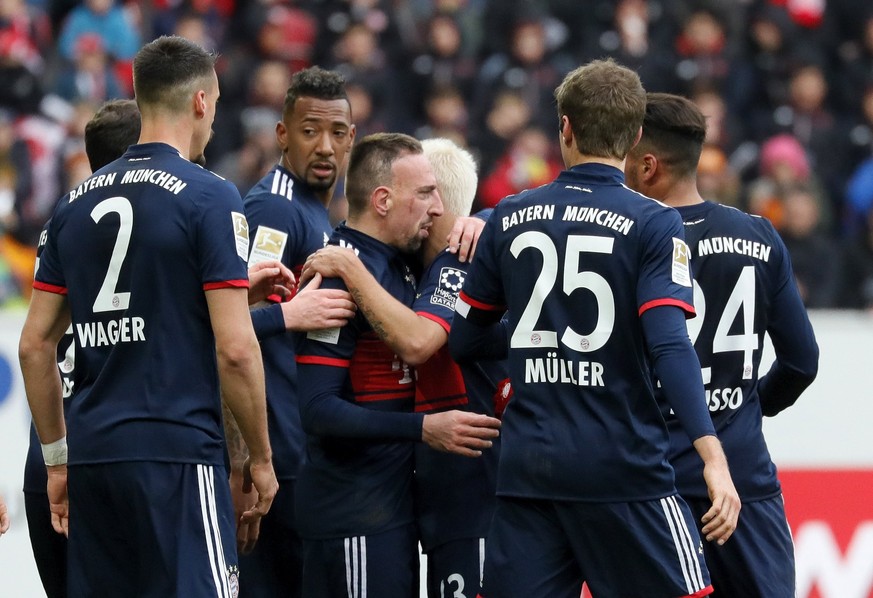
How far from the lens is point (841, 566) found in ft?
26.2

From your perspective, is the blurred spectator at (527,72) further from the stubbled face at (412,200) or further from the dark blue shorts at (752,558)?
the dark blue shorts at (752,558)

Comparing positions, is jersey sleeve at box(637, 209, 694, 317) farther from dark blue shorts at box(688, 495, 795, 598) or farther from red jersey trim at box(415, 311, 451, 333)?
dark blue shorts at box(688, 495, 795, 598)

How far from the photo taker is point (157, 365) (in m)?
4.65

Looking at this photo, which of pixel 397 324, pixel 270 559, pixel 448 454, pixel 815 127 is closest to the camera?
pixel 397 324

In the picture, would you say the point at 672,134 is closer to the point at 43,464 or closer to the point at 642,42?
the point at 43,464

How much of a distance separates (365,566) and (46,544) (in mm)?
1383

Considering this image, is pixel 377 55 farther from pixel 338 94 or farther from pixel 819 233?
pixel 338 94

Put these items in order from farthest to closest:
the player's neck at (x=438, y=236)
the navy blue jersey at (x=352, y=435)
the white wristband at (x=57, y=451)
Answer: the player's neck at (x=438, y=236)
the navy blue jersey at (x=352, y=435)
the white wristband at (x=57, y=451)

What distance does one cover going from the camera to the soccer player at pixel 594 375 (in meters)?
4.44

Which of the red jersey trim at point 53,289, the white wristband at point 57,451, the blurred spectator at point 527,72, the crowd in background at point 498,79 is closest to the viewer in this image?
the red jersey trim at point 53,289

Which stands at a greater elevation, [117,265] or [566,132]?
[566,132]

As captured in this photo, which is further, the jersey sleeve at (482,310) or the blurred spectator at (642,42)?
the blurred spectator at (642,42)

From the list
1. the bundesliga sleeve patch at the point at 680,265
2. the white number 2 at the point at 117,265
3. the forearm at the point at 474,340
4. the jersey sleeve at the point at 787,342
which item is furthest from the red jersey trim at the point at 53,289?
the jersey sleeve at the point at 787,342

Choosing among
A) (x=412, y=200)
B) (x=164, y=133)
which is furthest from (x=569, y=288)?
(x=164, y=133)
